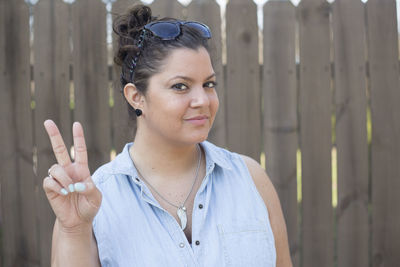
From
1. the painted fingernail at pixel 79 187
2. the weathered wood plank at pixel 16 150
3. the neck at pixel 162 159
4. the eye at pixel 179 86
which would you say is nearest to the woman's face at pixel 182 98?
the eye at pixel 179 86

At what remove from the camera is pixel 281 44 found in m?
3.29

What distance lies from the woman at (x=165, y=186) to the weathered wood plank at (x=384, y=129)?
1555mm

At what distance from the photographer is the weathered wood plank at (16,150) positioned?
127 inches

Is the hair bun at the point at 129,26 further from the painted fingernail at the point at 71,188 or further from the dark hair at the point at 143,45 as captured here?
the painted fingernail at the point at 71,188

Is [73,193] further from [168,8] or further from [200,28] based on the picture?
[168,8]

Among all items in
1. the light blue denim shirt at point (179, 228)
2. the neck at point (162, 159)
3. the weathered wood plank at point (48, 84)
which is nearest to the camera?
the light blue denim shirt at point (179, 228)

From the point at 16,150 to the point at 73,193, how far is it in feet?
5.91

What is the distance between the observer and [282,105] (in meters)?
3.28

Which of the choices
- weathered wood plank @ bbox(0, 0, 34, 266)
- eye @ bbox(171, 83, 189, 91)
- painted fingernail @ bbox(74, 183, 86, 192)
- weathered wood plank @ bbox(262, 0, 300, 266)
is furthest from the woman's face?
weathered wood plank @ bbox(0, 0, 34, 266)

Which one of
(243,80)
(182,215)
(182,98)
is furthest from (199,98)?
(243,80)

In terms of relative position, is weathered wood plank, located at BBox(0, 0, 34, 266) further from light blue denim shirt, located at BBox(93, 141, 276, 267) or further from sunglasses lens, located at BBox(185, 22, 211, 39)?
sunglasses lens, located at BBox(185, 22, 211, 39)

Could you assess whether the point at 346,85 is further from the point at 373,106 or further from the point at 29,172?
the point at 29,172

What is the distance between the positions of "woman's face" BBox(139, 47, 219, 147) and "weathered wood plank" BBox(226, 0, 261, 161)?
136 cm

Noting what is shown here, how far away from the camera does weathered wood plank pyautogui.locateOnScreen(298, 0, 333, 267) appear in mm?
3287
